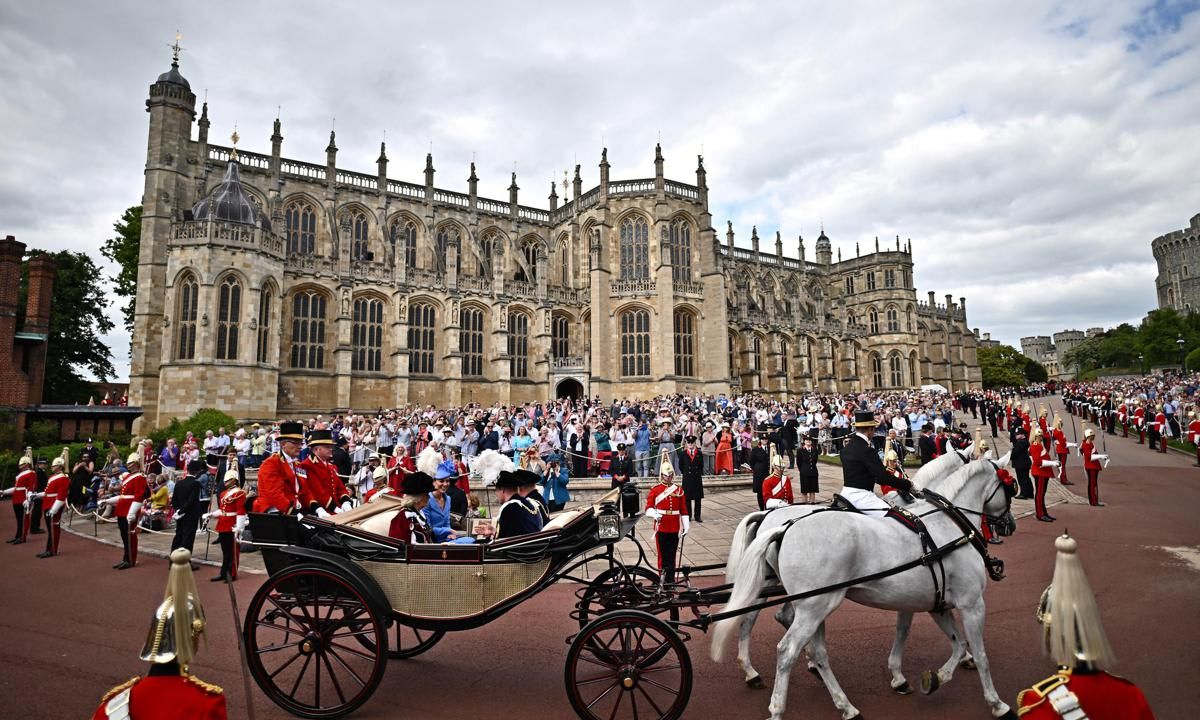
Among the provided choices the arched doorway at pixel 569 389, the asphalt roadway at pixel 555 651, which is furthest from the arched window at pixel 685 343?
the asphalt roadway at pixel 555 651

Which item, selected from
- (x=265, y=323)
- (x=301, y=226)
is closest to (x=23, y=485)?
(x=265, y=323)

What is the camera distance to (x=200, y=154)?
29.8m

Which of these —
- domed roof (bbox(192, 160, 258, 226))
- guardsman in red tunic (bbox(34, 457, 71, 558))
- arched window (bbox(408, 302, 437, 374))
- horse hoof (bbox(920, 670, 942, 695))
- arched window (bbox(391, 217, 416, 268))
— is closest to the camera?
horse hoof (bbox(920, 670, 942, 695))

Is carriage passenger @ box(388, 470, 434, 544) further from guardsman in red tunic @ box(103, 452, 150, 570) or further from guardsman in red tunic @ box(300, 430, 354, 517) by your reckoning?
guardsman in red tunic @ box(103, 452, 150, 570)

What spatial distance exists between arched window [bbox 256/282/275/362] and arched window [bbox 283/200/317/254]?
186 inches

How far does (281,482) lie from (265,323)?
25.8 m

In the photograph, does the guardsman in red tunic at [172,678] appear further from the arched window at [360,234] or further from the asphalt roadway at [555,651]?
the arched window at [360,234]

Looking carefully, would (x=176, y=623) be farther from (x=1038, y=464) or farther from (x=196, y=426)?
(x=196, y=426)

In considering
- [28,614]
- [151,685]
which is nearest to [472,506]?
[28,614]

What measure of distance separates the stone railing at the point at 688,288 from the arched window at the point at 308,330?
20.1 metres

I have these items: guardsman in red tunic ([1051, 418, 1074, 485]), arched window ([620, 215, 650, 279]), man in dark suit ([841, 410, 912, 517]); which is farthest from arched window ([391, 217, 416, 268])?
man in dark suit ([841, 410, 912, 517])

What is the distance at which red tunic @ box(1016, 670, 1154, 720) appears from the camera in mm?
2430

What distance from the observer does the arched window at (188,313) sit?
84.9ft

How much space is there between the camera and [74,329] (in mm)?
32062
